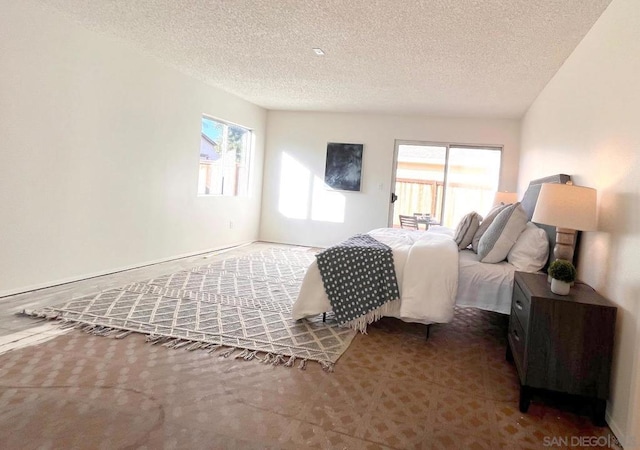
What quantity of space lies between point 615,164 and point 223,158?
5265 millimetres

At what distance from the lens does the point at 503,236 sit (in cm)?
295

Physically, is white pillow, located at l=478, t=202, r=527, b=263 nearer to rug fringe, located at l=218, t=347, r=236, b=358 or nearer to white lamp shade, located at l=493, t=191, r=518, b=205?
rug fringe, located at l=218, t=347, r=236, b=358

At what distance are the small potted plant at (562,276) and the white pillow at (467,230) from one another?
1444mm

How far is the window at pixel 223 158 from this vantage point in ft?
19.0

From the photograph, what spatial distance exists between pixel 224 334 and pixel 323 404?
104 centimetres

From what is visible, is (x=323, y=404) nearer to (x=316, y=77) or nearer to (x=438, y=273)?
(x=438, y=273)

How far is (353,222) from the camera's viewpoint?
22.9 feet

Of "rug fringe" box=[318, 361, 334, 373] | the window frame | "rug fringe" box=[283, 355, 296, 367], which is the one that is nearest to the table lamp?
"rug fringe" box=[318, 361, 334, 373]

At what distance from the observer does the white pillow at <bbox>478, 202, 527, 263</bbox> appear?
9.68 feet

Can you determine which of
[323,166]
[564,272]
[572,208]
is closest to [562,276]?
[564,272]

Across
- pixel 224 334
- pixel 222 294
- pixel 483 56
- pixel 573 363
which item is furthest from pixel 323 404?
pixel 483 56

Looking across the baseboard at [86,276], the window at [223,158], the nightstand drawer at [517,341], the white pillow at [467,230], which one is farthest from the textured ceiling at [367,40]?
the baseboard at [86,276]

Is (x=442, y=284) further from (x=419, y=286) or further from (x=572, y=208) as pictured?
(x=572, y=208)

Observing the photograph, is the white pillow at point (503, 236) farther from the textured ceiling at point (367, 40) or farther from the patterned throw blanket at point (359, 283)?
the textured ceiling at point (367, 40)
